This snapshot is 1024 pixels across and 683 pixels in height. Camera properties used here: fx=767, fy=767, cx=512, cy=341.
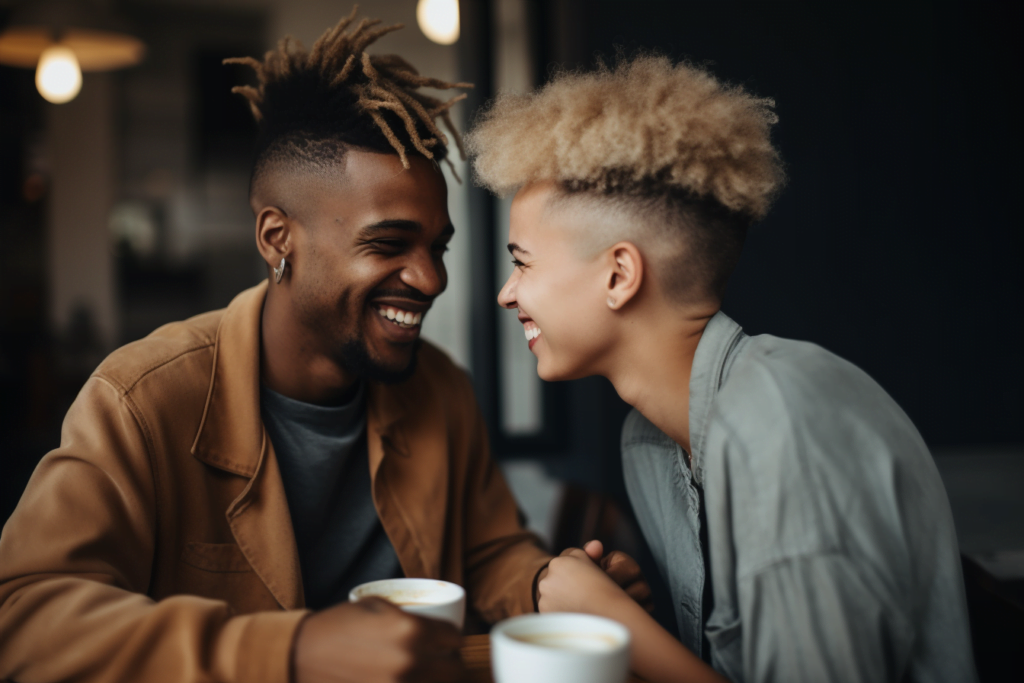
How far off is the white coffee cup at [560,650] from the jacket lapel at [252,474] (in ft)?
2.49

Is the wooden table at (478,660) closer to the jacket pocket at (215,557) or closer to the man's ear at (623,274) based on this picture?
the jacket pocket at (215,557)

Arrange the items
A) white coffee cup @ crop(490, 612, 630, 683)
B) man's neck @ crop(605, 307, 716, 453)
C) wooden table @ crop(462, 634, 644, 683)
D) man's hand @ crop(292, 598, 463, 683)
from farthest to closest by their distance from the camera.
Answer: man's neck @ crop(605, 307, 716, 453) → wooden table @ crop(462, 634, 644, 683) → man's hand @ crop(292, 598, 463, 683) → white coffee cup @ crop(490, 612, 630, 683)

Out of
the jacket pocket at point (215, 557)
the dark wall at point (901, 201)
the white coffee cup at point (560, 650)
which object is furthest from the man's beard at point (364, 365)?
the dark wall at point (901, 201)

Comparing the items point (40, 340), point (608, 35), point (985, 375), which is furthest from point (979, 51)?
point (40, 340)

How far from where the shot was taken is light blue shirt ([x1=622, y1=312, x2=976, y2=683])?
3.24 ft

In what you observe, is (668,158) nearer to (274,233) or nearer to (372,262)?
(372,262)

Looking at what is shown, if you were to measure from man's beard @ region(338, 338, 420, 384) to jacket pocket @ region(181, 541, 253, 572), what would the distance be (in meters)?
0.45

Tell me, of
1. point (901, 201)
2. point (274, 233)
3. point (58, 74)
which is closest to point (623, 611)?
point (274, 233)

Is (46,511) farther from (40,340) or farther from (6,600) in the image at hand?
(40,340)

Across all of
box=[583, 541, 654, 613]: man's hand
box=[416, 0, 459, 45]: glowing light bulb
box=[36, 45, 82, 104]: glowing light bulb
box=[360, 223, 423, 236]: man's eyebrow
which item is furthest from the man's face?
box=[36, 45, 82, 104]: glowing light bulb

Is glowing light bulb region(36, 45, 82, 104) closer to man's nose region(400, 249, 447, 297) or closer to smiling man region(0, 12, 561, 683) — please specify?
smiling man region(0, 12, 561, 683)

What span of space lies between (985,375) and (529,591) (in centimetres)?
224

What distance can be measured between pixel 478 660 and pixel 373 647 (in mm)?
342

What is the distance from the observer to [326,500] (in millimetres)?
1678
